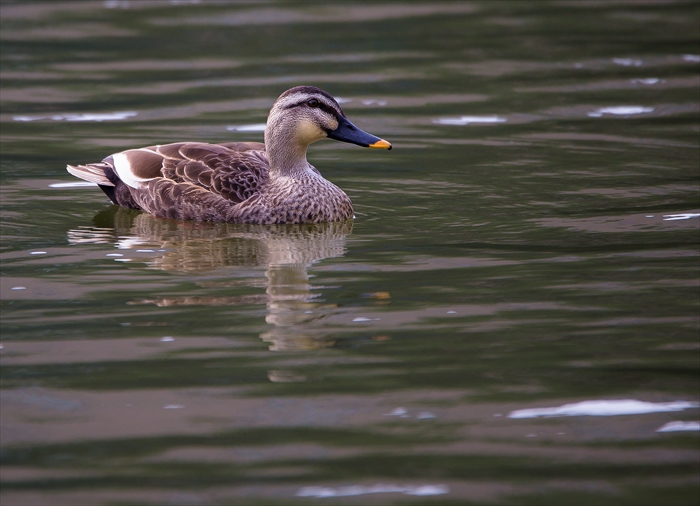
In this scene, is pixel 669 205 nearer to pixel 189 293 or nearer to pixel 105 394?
pixel 189 293

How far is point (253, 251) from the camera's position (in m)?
8.78

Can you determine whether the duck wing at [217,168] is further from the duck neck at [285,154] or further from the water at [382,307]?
the water at [382,307]

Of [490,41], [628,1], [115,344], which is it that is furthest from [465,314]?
[628,1]

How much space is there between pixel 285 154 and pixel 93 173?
1.72m

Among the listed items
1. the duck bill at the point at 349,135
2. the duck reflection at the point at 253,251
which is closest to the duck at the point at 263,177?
the duck bill at the point at 349,135

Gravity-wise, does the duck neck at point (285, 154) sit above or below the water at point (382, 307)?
above

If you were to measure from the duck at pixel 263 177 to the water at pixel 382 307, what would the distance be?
21 centimetres

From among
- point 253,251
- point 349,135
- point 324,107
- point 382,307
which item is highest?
point 324,107

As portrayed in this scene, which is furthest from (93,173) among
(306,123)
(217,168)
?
(306,123)

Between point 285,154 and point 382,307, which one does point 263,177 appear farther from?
point 382,307

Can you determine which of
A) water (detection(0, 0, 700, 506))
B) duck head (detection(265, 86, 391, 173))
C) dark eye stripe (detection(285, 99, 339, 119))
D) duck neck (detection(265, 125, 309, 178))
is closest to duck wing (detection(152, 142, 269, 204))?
duck neck (detection(265, 125, 309, 178))

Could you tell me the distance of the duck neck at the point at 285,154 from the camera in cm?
988

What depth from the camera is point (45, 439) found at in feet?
17.9

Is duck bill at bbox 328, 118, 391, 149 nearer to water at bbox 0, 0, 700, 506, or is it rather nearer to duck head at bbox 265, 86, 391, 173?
duck head at bbox 265, 86, 391, 173
